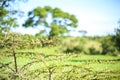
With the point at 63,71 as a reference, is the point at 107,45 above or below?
below

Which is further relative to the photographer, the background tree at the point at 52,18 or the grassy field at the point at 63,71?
the background tree at the point at 52,18

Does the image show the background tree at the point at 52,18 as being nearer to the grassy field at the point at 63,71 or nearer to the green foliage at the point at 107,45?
the green foliage at the point at 107,45

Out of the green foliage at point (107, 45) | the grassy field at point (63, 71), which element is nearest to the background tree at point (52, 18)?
the green foliage at point (107, 45)

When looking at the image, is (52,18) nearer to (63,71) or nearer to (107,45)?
(107,45)

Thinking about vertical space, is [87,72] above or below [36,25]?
below

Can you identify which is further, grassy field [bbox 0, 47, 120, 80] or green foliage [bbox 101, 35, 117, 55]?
green foliage [bbox 101, 35, 117, 55]

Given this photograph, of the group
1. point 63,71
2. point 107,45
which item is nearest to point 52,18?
point 107,45

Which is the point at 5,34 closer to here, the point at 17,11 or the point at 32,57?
the point at 32,57

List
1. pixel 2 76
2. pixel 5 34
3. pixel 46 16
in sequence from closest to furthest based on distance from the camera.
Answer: pixel 2 76 → pixel 5 34 → pixel 46 16

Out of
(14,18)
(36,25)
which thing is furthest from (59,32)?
(14,18)

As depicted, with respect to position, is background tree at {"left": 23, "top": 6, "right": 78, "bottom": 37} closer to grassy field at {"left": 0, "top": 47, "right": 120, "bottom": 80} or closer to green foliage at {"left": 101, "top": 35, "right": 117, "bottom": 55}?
green foliage at {"left": 101, "top": 35, "right": 117, "bottom": 55}

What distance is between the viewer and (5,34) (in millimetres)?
6656

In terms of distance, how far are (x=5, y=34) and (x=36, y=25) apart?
166 ft

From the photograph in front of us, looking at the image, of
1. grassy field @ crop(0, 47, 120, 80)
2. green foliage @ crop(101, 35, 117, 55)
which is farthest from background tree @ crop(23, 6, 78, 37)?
grassy field @ crop(0, 47, 120, 80)
